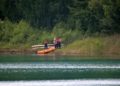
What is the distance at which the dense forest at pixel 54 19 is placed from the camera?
7269 cm

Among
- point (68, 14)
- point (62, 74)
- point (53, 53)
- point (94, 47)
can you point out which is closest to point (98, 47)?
point (94, 47)

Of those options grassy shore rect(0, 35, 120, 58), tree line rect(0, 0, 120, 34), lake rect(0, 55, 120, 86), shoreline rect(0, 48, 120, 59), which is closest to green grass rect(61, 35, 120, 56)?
grassy shore rect(0, 35, 120, 58)

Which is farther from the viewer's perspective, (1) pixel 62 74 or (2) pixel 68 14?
(2) pixel 68 14

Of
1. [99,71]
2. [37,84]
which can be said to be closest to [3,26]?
[99,71]

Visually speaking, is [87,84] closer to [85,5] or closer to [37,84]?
[37,84]

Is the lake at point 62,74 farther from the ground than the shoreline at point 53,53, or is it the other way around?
the lake at point 62,74

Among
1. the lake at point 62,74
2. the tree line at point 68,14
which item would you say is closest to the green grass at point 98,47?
the tree line at point 68,14

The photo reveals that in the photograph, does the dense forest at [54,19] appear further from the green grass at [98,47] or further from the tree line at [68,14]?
the green grass at [98,47]

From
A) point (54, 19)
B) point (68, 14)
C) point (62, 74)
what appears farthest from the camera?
point (54, 19)

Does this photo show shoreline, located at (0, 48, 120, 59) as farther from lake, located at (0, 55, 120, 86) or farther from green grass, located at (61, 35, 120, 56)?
lake, located at (0, 55, 120, 86)

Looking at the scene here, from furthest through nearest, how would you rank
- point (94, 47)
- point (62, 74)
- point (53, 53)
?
point (53, 53) → point (94, 47) → point (62, 74)

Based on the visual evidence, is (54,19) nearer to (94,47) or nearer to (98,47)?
(94,47)

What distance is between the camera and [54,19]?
8156 centimetres

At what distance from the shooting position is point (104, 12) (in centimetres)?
7162
